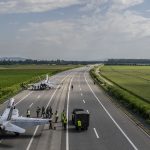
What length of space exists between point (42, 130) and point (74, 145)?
811 centimetres

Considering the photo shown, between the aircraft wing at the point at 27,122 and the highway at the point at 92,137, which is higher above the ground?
the aircraft wing at the point at 27,122

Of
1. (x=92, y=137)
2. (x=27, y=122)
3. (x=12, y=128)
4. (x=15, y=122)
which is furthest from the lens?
(x=92, y=137)

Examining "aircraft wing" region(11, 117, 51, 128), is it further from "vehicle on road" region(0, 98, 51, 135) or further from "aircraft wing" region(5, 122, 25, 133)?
"aircraft wing" region(5, 122, 25, 133)

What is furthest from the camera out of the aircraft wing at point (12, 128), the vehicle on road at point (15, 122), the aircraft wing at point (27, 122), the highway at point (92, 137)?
the aircraft wing at point (27, 122)

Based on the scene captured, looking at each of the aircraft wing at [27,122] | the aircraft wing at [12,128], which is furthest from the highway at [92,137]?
the aircraft wing at [27,122]

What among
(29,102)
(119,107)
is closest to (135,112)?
(119,107)

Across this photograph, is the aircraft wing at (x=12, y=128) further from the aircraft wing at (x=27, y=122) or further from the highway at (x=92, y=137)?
the aircraft wing at (x=27, y=122)

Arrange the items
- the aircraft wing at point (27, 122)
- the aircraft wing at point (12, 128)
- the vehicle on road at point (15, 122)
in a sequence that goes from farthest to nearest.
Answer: the aircraft wing at point (27, 122) → the vehicle on road at point (15, 122) → the aircraft wing at point (12, 128)

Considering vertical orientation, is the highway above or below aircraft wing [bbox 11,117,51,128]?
below

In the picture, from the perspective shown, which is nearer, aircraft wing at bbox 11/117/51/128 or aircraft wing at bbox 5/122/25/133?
aircraft wing at bbox 5/122/25/133

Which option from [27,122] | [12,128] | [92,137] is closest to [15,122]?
[27,122]

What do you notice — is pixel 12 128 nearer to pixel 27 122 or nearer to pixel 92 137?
pixel 27 122

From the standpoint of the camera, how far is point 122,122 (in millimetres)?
47844

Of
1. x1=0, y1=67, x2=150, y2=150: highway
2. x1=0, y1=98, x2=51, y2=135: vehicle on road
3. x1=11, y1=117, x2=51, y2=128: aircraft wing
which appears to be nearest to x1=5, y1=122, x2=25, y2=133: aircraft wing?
x1=0, y1=98, x2=51, y2=135: vehicle on road
